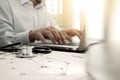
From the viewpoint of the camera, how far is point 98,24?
19 cm

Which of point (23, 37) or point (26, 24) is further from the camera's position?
point (26, 24)

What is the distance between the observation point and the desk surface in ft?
1.28

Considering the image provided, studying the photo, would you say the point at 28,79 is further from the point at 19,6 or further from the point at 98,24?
the point at 19,6

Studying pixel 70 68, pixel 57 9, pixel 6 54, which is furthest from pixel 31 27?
pixel 57 9

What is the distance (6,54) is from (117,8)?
46 cm

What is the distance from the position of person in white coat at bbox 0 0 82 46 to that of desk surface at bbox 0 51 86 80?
0.60 ft

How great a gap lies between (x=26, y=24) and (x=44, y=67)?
641 millimetres

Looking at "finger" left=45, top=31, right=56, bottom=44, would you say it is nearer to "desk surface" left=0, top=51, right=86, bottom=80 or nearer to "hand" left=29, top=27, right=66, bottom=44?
"hand" left=29, top=27, right=66, bottom=44

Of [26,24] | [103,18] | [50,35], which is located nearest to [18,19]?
A: [26,24]

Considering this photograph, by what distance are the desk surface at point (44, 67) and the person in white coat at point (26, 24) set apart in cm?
18

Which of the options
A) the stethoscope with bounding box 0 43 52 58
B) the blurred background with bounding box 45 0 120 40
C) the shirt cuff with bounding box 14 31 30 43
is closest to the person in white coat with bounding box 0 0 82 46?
the shirt cuff with bounding box 14 31 30 43

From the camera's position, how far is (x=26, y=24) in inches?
41.9

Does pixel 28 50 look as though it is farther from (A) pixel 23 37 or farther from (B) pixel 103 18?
(B) pixel 103 18

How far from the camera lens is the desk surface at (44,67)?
390 millimetres
